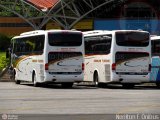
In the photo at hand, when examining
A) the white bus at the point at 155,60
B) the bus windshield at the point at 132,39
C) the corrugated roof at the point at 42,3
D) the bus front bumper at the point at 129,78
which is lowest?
the bus front bumper at the point at 129,78

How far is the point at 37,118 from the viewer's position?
13633 mm

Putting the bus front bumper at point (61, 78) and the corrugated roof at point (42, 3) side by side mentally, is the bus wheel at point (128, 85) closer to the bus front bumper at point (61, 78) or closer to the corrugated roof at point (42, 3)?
the bus front bumper at point (61, 78)

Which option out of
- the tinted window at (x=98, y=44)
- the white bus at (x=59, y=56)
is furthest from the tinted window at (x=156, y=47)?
the white bus at (x=59, y=56)

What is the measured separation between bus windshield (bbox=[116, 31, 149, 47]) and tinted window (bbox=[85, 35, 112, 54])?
0.53 m

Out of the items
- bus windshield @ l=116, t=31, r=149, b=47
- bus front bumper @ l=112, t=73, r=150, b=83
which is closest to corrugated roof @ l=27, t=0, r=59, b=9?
bus windshield @ l=116, t=31, r=149, b=47

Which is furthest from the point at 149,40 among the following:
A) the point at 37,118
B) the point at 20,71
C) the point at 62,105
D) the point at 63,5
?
the point at 63,5

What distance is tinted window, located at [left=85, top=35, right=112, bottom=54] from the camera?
28.8 meters

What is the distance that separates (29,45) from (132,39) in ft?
19.4

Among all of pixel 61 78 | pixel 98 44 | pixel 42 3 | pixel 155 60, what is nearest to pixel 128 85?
pixel 155 60

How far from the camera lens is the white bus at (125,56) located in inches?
1116

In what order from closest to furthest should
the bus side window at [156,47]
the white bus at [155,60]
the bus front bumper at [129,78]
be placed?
the bus front bumper at [129,78]
the bus side window at [156,47]
the white bus at [155,60]

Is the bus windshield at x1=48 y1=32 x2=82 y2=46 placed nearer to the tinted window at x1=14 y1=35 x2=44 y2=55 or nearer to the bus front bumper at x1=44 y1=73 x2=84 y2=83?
the tinted window at x1=14 y1=35 x2=44 y2=55

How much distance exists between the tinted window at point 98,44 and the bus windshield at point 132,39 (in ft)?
1.75

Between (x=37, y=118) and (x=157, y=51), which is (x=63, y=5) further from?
(x=37, y=118)
